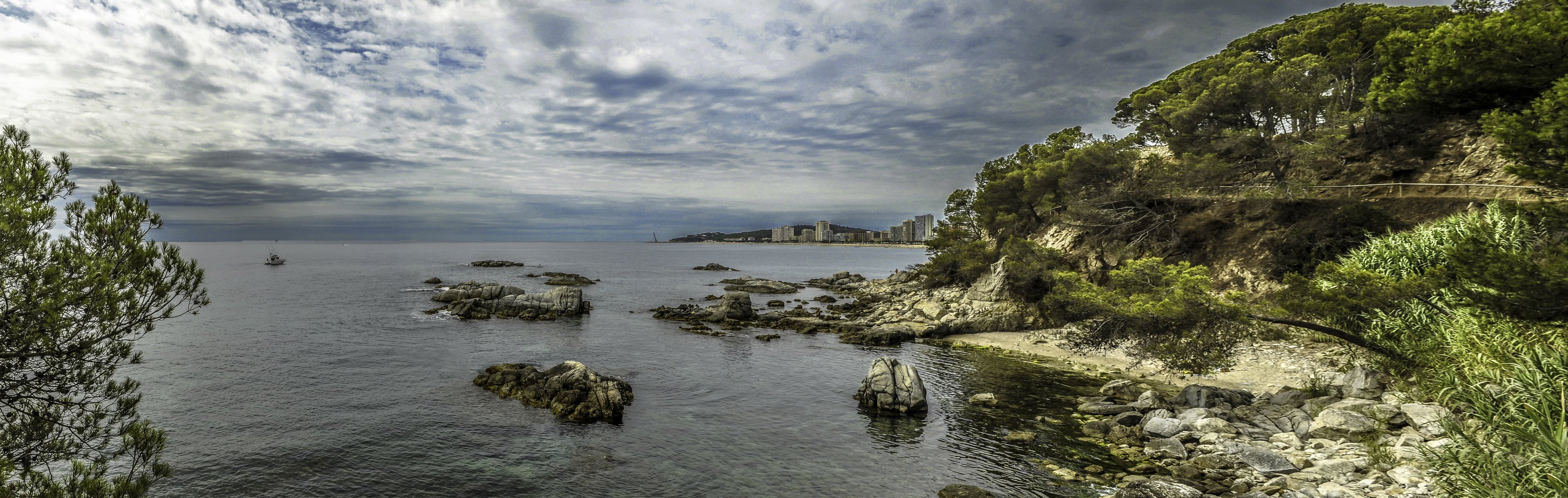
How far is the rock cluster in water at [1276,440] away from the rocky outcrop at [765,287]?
5679cm

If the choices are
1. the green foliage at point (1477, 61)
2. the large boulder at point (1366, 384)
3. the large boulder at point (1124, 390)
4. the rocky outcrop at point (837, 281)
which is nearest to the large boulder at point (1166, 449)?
the large boulder at point (1124, 390)

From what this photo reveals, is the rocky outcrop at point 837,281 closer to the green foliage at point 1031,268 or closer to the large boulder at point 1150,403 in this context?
the green foliage at point 1031,268

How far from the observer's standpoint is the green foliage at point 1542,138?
14766mm

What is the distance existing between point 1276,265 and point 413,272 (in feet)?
410

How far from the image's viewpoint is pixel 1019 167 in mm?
59906

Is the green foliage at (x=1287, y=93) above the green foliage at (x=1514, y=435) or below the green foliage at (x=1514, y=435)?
above

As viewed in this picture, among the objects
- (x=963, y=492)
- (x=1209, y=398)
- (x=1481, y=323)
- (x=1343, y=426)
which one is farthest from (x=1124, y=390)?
(x=963, y=492)

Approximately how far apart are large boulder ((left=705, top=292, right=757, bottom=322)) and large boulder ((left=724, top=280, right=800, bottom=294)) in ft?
76.7

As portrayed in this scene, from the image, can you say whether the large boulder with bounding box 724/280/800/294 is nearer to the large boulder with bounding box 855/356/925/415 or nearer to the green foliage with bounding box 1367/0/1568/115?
the large boulder with bounding box 855/356/925/415

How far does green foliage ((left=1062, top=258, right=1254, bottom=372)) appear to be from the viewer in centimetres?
2000

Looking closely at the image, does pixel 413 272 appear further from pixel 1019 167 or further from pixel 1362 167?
pixel 1362 167

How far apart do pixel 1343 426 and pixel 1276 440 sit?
64.8 inches

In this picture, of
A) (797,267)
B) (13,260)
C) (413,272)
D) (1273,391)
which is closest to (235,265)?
(413,272)

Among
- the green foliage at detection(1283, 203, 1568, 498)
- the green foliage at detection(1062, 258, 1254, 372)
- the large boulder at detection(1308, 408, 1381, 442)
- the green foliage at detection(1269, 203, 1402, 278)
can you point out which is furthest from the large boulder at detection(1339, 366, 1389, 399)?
the green foliage at detection(1269, 203, 1402, 278)
